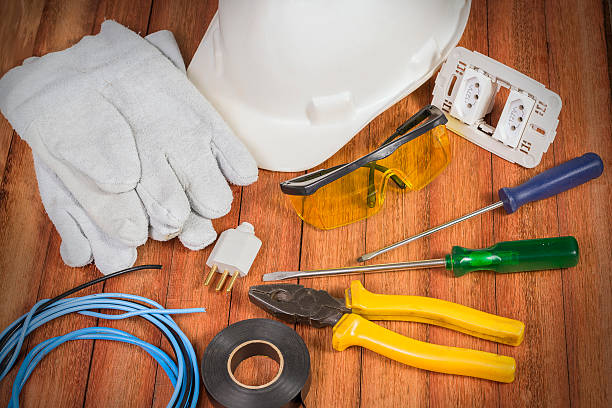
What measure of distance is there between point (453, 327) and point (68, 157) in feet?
2.95

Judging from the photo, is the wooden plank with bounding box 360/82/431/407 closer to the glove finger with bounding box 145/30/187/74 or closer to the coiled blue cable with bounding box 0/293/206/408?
the coiled blue cable with bounding box 0/293/206/408

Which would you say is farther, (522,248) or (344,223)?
(344,223)

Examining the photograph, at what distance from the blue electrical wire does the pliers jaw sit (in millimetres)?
163

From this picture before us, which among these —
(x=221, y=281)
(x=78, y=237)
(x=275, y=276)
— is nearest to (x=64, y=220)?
(x=78, y=237)

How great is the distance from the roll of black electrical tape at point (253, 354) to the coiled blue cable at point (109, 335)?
0.09m

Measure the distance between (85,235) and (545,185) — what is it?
1075mm

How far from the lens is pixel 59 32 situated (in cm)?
186

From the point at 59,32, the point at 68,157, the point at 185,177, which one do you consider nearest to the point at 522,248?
the point at 185,177

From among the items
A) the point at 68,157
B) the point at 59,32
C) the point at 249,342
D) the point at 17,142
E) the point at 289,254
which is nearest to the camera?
the point at 249,342

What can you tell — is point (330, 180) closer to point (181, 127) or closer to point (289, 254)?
point (289, 254)

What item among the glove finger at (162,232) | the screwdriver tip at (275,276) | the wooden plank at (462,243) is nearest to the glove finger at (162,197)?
the glove finger at (162,232)

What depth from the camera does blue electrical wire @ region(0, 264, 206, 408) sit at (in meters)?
1.31

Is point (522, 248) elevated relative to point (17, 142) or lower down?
elevated

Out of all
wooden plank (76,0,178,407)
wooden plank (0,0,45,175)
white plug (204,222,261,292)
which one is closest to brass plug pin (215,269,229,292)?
white plug (204,222,261,292)
